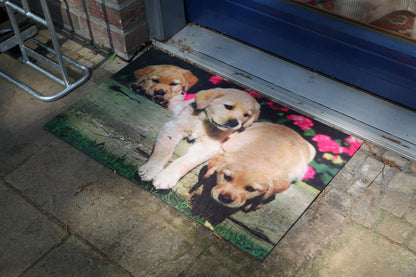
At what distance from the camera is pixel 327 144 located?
312 centimetres

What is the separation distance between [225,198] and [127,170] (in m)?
0.72

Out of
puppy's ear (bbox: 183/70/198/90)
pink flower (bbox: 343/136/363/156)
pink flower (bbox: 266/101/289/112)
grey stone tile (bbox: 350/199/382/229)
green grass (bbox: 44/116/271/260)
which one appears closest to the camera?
green grass (bbox: 44/116/271/260)

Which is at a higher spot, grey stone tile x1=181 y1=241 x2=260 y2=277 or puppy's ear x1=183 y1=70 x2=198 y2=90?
puppy's ear x1=183 y1=70 x2=198 y2=90

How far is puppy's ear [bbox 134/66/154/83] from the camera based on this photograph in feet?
12.0

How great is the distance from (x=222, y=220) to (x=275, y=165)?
59cm

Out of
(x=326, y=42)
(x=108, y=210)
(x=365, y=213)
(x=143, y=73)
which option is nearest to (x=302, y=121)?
(x=326, y=42)

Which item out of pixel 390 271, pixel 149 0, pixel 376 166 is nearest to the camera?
pixel 390 271

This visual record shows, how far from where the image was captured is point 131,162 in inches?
120

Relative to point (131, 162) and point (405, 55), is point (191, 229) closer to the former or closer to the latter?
point (131, 162)

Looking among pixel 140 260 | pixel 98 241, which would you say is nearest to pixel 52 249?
pixel 98 241

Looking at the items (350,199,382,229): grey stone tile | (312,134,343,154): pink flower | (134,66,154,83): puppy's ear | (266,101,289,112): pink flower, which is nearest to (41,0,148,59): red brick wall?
(134,66,154,83): puppy's ear

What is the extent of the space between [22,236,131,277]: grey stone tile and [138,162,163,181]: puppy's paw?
605mm

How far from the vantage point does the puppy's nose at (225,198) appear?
9.19 ft

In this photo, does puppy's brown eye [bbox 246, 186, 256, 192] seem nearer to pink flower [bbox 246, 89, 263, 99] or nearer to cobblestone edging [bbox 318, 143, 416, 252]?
cobblestone edging [bbox 318, 143, 416, 252]
